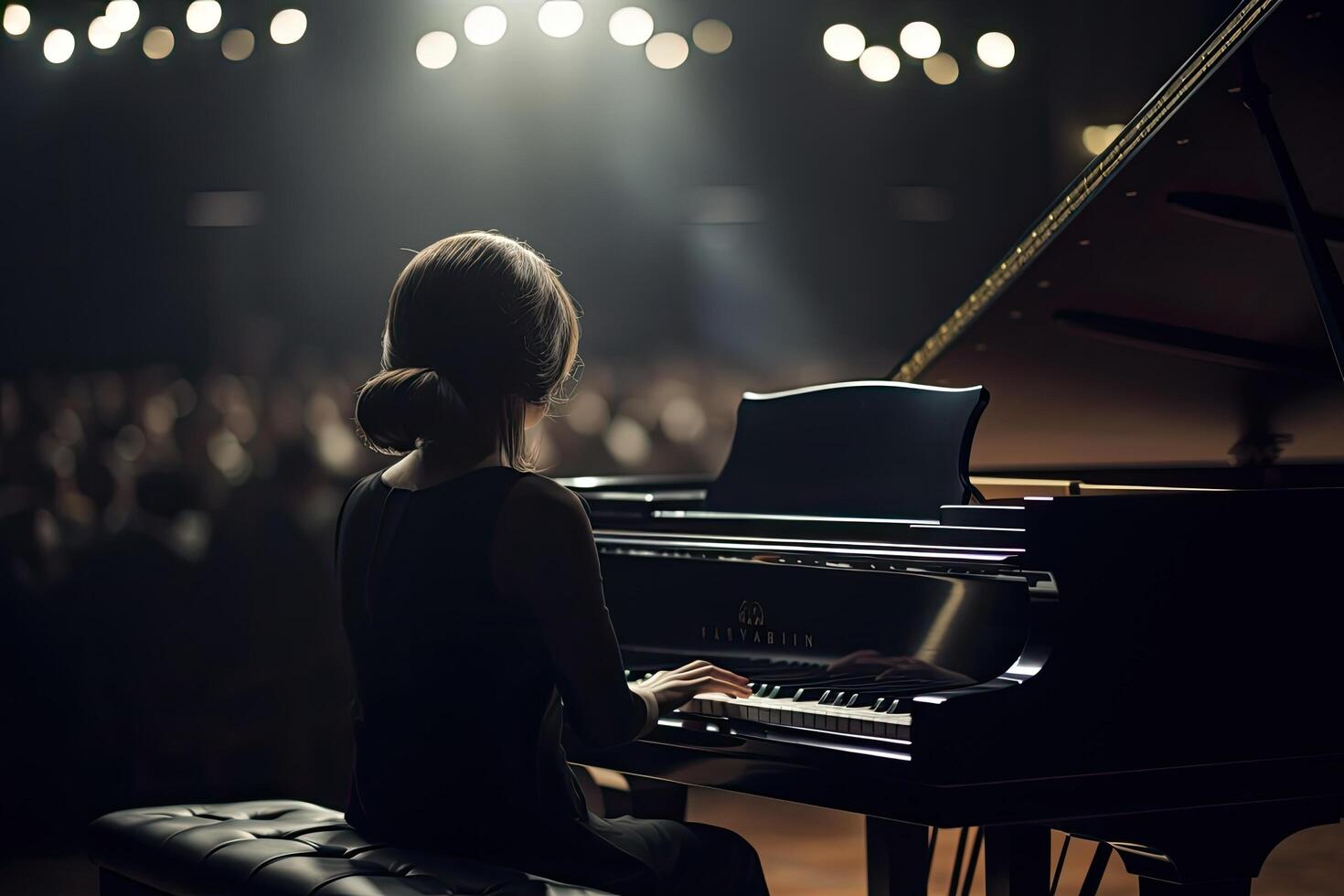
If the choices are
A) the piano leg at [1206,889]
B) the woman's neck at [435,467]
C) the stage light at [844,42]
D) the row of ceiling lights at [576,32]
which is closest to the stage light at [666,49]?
the row of ceiling lights at [576,32]

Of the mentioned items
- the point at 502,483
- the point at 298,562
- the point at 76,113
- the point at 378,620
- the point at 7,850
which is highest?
the point at 76,113

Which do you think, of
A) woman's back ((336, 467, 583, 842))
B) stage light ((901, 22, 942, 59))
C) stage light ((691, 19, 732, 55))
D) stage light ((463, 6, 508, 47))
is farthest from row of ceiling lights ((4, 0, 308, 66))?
woman's back ((336, 467, 583, 842))

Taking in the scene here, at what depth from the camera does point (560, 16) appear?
4.25 meters

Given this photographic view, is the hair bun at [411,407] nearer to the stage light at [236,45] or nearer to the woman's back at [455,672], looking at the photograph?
the woman's back at [455,672]

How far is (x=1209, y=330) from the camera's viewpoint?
108 inches

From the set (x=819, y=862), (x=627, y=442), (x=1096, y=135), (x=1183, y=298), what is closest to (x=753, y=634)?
(x=1183, y=298)

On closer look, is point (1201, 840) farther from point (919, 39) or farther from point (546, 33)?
point (919, 39)

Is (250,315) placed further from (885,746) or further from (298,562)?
(885,746)

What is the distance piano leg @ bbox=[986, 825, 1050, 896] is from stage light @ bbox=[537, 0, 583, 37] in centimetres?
294

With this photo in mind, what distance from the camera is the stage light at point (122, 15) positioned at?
4.24 metres

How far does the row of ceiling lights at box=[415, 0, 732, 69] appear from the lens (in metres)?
4.18

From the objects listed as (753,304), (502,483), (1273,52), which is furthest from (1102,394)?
(753,304)

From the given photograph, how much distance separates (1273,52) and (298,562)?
3144mm

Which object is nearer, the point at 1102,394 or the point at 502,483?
the point at 502,483
